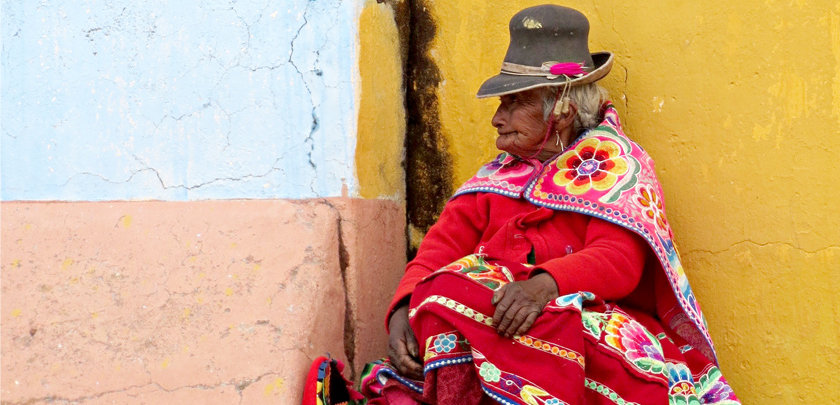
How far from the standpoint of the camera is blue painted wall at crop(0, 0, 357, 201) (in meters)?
3.01

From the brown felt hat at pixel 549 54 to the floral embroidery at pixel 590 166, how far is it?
0.68ft

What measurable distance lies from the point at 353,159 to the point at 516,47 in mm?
650

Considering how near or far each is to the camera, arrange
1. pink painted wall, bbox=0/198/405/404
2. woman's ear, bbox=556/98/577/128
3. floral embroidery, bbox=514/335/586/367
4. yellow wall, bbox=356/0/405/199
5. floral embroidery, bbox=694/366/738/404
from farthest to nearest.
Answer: yellow wall, bbox=356/0/405/199 < woman's ear, bbox=556/98/577/128 < pink painted wall, bbox=0/198/405/404 < floral embroidery, bbox=694/366/738/404 < floral embroidery, bbox=514/335/586/367

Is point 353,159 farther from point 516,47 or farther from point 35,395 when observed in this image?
point 35,395

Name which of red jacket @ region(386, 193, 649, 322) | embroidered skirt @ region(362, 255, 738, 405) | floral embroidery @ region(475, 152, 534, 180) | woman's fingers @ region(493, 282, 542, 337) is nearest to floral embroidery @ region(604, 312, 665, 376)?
embroidered skirt @ region(362, 255, 738, 405)

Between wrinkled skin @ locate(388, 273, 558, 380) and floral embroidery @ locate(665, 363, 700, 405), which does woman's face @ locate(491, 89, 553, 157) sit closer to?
wrinkled skin @ locate(388, 273, 558, 380)

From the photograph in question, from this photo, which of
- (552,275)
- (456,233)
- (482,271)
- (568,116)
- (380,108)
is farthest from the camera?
(380,108)

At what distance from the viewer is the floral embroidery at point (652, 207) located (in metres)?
2.66

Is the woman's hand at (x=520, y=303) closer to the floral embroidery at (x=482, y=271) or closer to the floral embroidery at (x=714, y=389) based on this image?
the floral embroidery at (x=482, y=271)

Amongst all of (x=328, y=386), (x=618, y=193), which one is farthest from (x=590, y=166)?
(x=328, y=386)

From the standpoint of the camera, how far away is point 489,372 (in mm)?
2383

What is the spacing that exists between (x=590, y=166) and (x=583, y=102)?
23cm

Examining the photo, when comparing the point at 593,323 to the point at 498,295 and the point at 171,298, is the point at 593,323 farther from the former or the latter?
the point at 171,298

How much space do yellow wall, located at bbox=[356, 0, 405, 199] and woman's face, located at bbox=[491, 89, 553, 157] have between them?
0.50m
